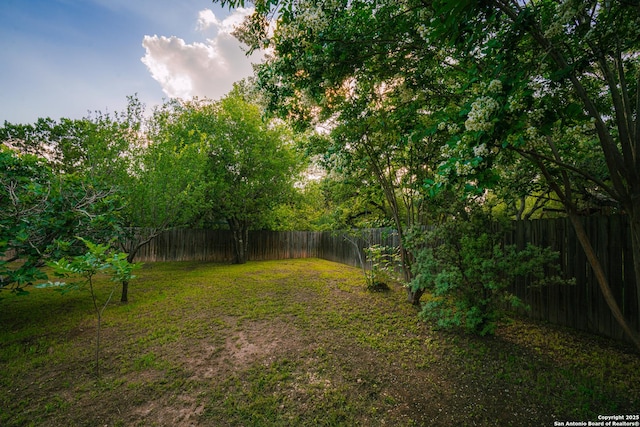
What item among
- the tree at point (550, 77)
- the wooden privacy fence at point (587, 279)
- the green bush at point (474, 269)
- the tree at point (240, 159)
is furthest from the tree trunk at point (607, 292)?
the tree at point (240, 159)

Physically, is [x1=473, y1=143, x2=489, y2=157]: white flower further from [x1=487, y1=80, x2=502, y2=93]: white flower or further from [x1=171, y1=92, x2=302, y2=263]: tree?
[x1=171, y1=92, x2=302, y2=263]: tree

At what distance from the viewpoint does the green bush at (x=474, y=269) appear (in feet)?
10.4

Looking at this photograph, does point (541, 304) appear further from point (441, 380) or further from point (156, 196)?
point (156, 196)

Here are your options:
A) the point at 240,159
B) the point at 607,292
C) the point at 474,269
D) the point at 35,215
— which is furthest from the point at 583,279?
the point at 240,159

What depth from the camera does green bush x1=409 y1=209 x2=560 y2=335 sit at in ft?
10.4

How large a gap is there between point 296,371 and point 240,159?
919 centimetres

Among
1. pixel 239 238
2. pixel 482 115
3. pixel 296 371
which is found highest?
pixel 482 115

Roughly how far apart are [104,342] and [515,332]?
575 centimetres

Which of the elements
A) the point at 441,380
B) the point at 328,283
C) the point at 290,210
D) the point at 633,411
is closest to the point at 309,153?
the point at 328,283

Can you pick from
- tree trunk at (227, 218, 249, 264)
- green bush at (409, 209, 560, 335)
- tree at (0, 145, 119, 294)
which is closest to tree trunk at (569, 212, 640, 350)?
green bush at (409, 209, 560, 335)

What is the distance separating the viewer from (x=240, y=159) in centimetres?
1043

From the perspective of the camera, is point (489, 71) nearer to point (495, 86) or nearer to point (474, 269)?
point (495, 86)

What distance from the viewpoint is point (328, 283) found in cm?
665

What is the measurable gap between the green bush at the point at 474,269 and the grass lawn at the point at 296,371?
0.37 meters
